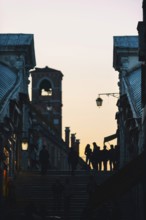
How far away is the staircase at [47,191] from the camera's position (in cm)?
4552

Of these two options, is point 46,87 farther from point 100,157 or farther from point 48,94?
point 100,157

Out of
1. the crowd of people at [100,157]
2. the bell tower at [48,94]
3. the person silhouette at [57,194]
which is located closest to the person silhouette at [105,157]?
the crowd of people at [100,157]

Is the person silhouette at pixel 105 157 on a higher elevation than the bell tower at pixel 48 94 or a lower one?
lower

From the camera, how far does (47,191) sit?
4928 cm

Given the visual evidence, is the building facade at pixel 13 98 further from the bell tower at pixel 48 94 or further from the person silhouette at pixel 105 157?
the bell tower at pixel 48 94

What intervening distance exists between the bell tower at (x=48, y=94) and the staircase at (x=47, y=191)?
73.2 metres

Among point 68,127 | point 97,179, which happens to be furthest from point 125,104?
point 68,127

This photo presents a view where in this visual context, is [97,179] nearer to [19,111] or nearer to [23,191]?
[23,191]

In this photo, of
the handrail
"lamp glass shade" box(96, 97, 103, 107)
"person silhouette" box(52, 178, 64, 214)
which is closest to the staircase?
"person silhouette" box(52, 178, 64, 214)

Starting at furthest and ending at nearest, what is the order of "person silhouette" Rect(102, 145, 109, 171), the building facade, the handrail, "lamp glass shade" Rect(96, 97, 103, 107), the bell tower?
the bell tower < "lamp glass shade" Rect(96, 97, 103, 107) < "person silhouette" Rect(102, 145, 109, 171) < the building facade < the handrail

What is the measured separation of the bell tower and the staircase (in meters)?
73.2

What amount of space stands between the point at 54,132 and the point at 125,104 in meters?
56.2

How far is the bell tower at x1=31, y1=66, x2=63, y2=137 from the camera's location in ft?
420

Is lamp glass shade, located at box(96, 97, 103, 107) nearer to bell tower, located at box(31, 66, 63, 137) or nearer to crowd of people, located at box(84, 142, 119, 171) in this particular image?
crowd of people, located at box(84, 142, 119, 171)
